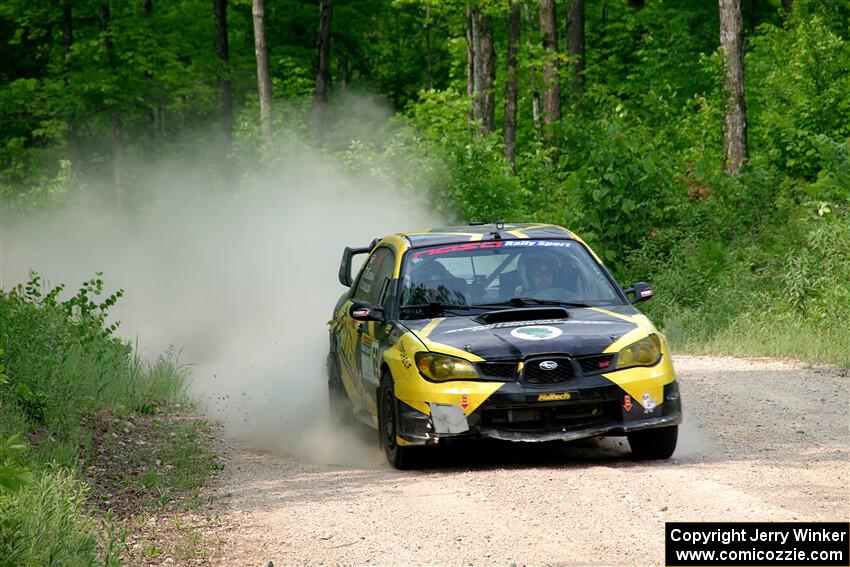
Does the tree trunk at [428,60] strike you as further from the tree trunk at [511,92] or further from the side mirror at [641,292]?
the side mirror at [641,292]

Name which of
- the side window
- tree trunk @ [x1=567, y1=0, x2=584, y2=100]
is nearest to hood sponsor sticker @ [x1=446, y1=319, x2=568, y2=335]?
the side window

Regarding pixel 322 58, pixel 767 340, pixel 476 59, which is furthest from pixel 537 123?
pixel 767 340

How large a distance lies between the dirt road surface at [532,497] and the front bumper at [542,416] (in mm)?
258

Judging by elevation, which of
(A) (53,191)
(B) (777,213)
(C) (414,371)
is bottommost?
(A) (53,191)

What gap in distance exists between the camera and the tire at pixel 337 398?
1254cm

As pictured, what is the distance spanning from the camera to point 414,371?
33.0 feet

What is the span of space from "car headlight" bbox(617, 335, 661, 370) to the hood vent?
64 cm

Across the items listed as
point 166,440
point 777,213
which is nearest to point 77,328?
point 166,440

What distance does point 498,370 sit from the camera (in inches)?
390

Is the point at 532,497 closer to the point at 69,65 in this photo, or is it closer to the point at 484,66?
the point at 484,66

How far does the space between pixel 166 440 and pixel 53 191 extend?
104 ft

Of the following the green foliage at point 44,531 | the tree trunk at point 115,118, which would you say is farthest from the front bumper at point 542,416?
the tree trunk at point 115,118

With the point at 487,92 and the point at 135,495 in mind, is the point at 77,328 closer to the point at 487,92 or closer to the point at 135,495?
the point at 135,495

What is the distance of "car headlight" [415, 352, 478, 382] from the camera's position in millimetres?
9906
